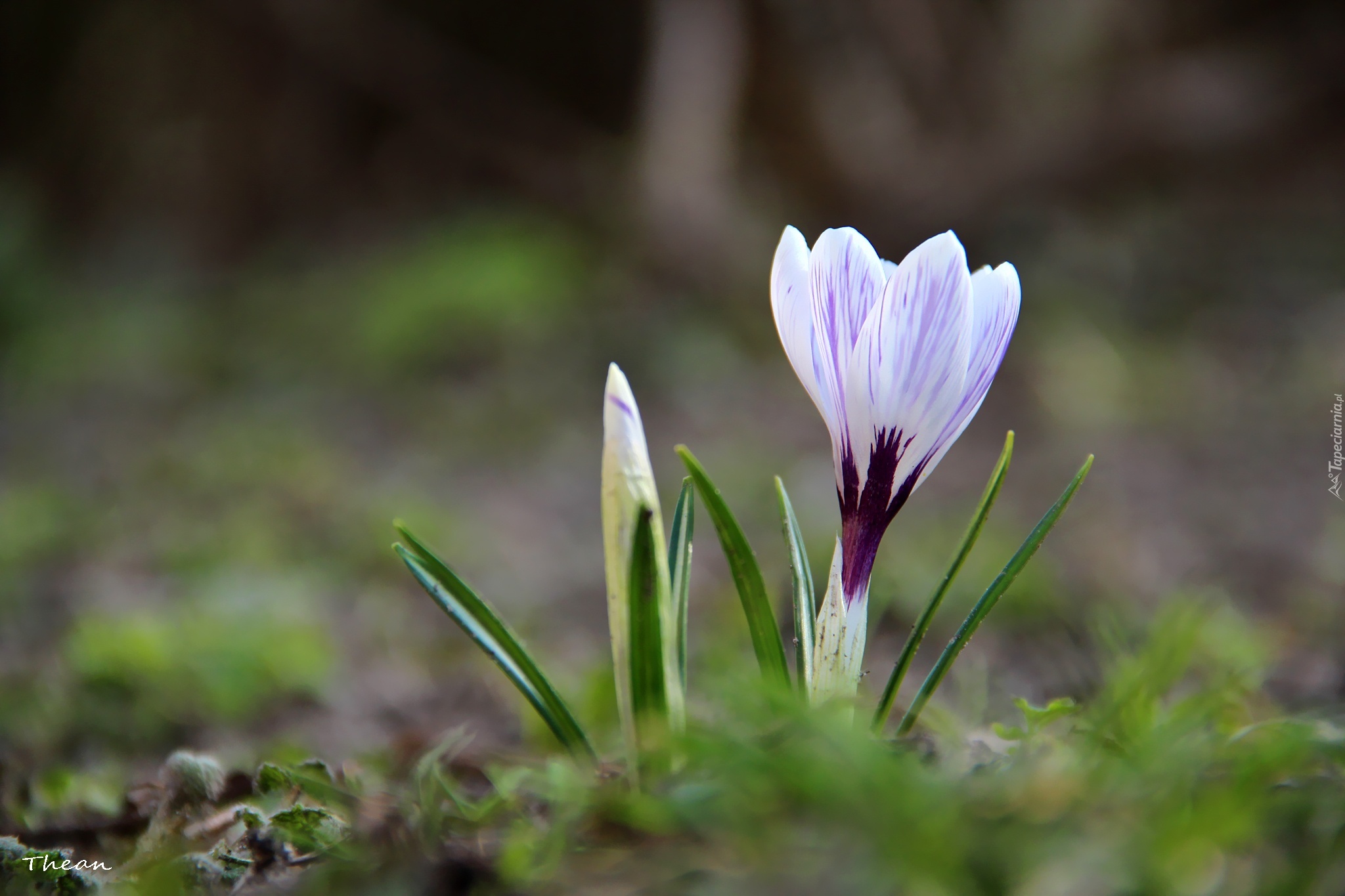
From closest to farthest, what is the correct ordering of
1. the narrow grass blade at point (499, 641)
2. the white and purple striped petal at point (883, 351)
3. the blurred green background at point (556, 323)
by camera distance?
1. the white and purple striped petal at point (883, 351)
2. the narrow grass blade at point (499, 641)
3. the blurred green background at point (556, 323)

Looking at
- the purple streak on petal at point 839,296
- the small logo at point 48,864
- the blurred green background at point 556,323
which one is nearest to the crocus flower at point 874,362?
the purple streak on petal at point 839,296

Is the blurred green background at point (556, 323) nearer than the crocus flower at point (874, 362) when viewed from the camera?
No

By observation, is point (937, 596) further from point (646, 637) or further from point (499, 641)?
point (499, 641)

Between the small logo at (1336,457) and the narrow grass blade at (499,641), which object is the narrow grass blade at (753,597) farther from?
the small logo at (1336,457)

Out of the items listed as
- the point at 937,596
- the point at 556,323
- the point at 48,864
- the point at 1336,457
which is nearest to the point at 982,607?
the point at 937,596

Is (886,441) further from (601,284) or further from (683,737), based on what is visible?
(601,284)

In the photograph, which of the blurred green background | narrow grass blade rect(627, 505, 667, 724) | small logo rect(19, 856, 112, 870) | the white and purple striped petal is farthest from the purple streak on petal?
small logo rect(19, 856, 112, 870)

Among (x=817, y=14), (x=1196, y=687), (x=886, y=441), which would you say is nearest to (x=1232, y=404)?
(x=1196, y=687)
